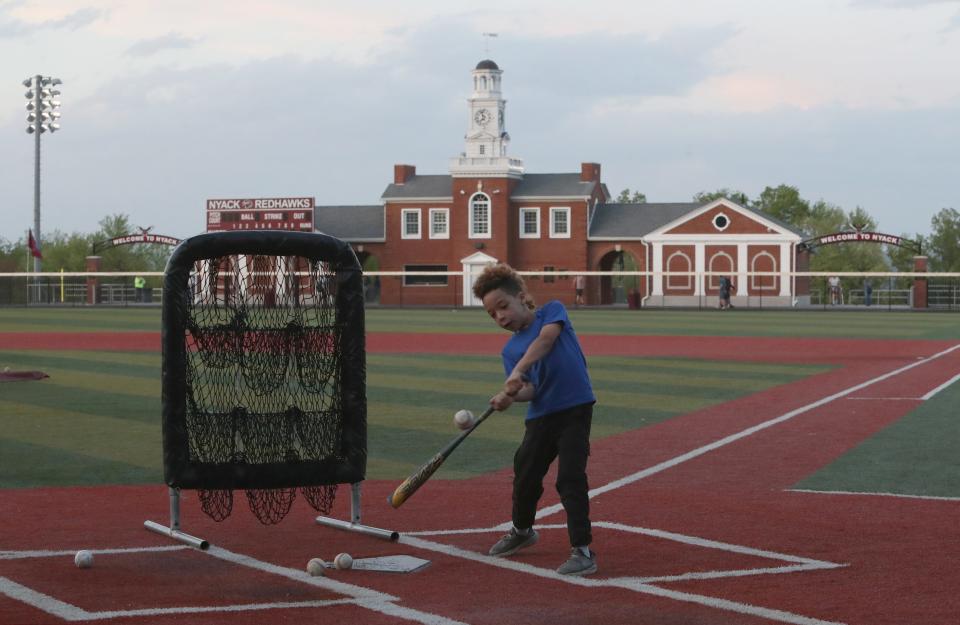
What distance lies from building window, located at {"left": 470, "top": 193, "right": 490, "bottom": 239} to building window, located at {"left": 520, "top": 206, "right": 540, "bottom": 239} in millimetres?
2202

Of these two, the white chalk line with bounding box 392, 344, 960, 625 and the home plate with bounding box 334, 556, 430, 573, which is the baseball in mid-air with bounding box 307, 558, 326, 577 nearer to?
the home plate with bounding box 334, 556, 430, 573

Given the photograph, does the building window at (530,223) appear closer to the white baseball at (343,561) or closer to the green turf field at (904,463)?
the green turf field at (904,463)

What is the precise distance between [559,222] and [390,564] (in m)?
73.2

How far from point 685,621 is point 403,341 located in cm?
2677

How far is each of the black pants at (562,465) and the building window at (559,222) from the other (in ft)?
237

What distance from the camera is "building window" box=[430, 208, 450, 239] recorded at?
81.4 metres

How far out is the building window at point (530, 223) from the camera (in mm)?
80875

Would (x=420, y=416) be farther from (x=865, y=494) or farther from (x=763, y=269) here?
(x=763, y=269)

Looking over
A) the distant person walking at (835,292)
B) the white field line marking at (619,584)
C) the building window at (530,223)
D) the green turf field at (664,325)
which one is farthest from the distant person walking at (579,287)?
the white field line marking at (619,584)

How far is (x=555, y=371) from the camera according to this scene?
7.95 meters

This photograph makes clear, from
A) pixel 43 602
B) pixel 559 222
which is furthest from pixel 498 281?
pixel 559 222

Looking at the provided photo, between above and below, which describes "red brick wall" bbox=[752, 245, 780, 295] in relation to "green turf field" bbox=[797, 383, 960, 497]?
above

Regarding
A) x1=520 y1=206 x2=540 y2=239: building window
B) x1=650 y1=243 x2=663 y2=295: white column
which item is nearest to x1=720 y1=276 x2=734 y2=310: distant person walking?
x1=650 y1=243 x2=663 y2=295: white column

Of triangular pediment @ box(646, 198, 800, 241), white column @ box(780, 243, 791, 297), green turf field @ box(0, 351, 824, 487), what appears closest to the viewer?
green turf field @ box(0, 351, 824, 487)
